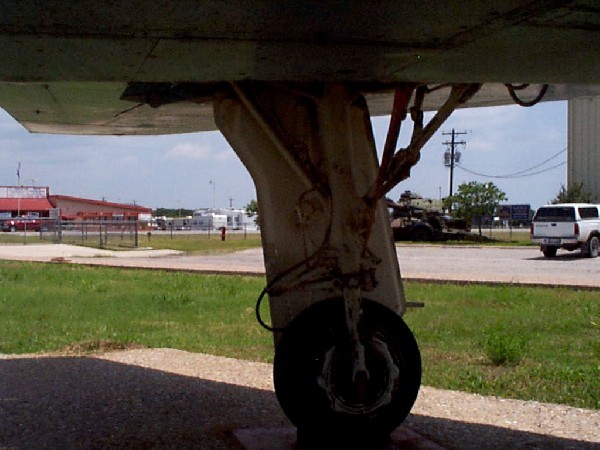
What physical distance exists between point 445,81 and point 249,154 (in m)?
1.30

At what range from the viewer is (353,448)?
5.13 m

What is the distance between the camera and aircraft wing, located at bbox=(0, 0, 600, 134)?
3.78 metres

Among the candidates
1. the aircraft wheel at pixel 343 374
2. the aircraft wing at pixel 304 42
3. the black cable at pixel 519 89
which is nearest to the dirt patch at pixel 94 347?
the aircraft wing at pixel 304 42

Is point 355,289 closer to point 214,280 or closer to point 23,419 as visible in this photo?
point 23,419

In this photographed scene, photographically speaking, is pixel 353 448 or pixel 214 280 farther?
pixel 214 280

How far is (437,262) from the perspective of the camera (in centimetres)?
2748

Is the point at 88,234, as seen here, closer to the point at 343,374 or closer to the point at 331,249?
the point at 331,249

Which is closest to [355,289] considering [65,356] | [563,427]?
[563,427]

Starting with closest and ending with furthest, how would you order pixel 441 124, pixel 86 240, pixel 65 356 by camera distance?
pixel 441 124
pixel 65 356
pixel 86 240

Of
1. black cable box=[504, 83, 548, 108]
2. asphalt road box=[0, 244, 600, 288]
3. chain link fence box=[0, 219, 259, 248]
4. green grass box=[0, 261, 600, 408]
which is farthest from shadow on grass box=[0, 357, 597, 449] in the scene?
→ chain link fence box=[0, 219, 259, 248]

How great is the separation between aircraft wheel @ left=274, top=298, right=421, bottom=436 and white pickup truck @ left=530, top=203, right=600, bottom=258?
2570 centimetres

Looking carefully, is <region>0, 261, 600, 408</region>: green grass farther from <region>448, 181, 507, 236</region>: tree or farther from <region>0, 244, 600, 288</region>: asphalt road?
<region>448, 181, 507, 236</region>: tree

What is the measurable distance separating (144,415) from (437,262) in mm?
21503

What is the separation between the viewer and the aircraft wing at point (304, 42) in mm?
3783
